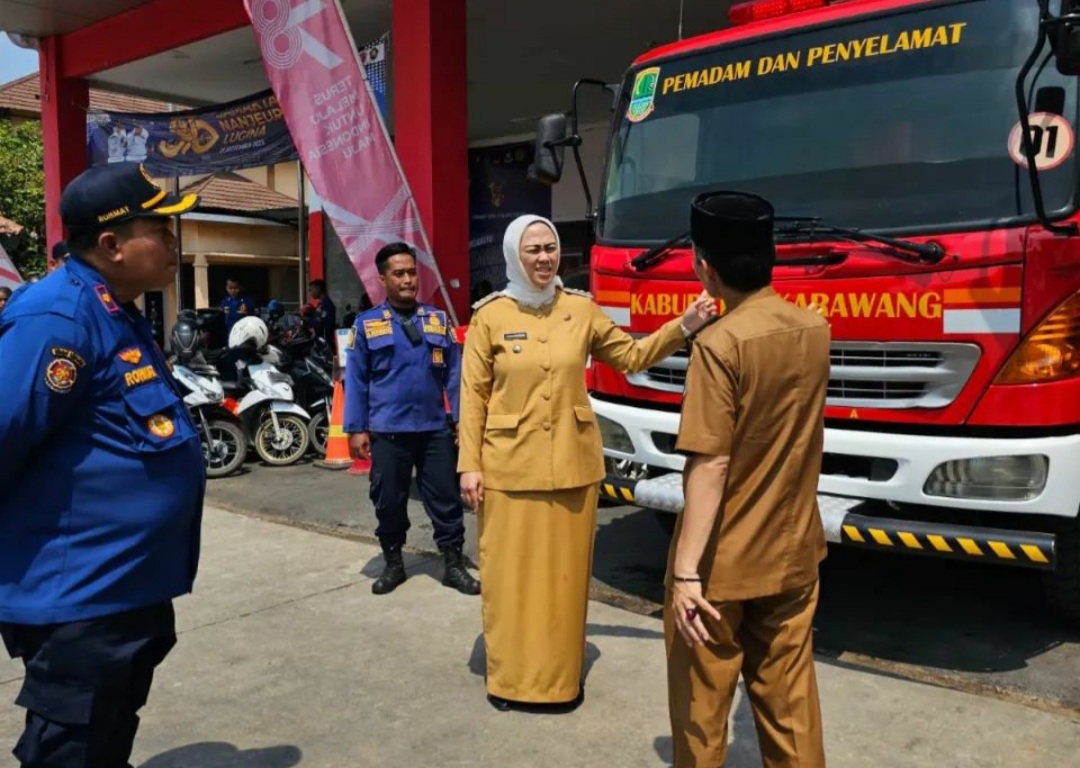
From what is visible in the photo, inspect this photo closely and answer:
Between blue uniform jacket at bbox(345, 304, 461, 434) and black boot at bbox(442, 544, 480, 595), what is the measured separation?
0.65 m

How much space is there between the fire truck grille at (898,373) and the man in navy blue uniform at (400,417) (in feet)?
6.47

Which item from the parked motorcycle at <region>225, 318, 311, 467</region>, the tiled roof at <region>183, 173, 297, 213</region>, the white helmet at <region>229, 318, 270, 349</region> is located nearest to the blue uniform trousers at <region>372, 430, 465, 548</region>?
the parked motorcycle at <region>225, 318, 311, 467</region>

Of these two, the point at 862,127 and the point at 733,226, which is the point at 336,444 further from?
the point at 733,226

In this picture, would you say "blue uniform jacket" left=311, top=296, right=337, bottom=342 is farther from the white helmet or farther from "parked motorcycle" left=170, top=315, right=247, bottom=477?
"parked motorcycle" left=170, top=315, right=247, bottom=477

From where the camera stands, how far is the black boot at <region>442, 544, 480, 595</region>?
476 cm

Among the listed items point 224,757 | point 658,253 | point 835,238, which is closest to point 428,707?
point 224,757

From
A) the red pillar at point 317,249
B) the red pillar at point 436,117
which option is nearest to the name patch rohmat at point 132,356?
the red pillar at point 436,117

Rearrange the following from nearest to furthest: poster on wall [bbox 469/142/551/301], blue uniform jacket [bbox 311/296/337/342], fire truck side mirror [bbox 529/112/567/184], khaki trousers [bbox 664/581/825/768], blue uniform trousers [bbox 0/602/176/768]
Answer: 1. blue uniform trousers [bbox 0/602/176/768]
2. khaki trousers [bbox 664/581/825/768]
3. fire truck side mirror [bbox 529/112/567/184]
4. blue uniform jacket [bbox 311/296/337/342]
5. poster on wall [bbox 469/142/551/301]

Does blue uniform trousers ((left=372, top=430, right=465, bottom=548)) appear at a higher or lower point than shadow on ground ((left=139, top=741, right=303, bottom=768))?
higher

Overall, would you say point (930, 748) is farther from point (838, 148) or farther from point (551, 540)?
point (838, 148)

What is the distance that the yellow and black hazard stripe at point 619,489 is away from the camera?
13.9 feet

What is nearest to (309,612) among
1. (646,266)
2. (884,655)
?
(646,266)

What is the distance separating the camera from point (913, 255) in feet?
11.9

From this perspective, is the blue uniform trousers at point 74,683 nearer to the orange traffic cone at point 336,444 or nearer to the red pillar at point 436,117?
the red pillar at point 436,117
